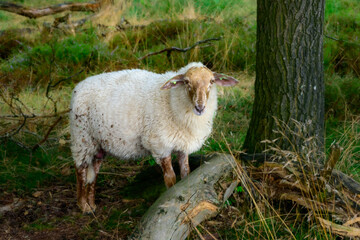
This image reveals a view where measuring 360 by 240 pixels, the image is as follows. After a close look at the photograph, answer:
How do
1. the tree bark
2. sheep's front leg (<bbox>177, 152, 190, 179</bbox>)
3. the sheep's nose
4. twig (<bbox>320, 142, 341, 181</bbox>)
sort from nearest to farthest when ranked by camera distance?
1. twig (<bbox>320, 142, 341, 181</bbox>)
2. the sheep's nose
3. sheep's front leg (<bbox>177, 152, 190, 179</bbox>)
4. the tree bark

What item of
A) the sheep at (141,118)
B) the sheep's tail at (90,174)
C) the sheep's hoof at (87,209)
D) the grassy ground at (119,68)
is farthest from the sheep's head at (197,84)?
the sheep's hoof at (87,209)

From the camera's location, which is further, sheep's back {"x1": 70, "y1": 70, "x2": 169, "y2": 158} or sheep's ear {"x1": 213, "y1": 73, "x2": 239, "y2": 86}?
sheep's back {"x1": 70, "y1": 70, "x2": 169, "y2": 158}

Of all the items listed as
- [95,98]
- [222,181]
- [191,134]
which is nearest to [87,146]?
[95,98]

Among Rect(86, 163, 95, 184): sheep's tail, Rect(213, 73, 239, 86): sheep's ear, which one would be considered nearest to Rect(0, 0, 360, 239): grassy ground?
Rect(86, 163, 95, 184): sheep's tail

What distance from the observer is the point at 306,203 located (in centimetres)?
291

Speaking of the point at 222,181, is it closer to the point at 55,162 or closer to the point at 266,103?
the point at 266,103

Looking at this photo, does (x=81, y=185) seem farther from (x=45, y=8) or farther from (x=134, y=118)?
(x=45, y=8)

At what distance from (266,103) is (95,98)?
1.70 metres

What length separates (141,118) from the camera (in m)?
3.82

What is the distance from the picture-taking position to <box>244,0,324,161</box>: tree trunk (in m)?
3.61

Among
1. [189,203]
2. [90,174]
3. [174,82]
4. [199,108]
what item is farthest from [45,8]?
[189,203]

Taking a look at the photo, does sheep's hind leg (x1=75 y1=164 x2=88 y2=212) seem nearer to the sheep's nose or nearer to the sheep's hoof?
the sheep's hoof

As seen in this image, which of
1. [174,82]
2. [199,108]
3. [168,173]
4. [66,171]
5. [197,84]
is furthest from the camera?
[66,171]

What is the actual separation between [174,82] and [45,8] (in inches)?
258
